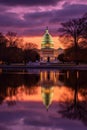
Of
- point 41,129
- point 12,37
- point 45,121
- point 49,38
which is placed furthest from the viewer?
point 49,38

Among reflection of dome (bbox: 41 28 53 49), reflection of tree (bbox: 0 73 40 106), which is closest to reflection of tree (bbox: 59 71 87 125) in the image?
reflection of tree (bbox: 0 73 40 106)

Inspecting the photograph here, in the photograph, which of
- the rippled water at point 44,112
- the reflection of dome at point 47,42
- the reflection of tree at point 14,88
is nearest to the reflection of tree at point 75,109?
the rippled water at point 44,112

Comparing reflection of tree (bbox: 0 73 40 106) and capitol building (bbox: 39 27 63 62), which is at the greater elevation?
reflection of tree (bbox: 0 73 40 106)

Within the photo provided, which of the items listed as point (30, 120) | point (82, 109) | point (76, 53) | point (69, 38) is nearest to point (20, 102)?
point (82, 109)

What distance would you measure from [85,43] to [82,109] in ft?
206

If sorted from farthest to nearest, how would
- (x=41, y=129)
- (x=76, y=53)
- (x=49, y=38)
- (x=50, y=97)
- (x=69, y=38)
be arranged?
(x=49, y=38) → (x=69, y=38) → (x=76, y=53) → (x=50, y=97) → (x=41, y=129)

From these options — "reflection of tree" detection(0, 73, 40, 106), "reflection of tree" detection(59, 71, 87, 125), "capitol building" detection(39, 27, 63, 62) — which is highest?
"reflection of tree" detection(59, 71, 87, 125)

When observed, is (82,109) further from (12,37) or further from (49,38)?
(49,38)

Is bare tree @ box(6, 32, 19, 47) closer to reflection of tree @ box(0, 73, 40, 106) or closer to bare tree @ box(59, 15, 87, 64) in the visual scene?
bare tree @ box(59, 15, 87, 64)

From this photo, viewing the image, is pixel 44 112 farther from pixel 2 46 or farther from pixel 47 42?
pixel 47 42

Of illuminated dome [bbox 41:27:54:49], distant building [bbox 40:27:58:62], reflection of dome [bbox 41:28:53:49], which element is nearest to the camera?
distant building [bbox 40:27:58:62]

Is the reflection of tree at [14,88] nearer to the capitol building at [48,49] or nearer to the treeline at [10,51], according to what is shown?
the treeline at [10,51]

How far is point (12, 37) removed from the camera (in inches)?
4043

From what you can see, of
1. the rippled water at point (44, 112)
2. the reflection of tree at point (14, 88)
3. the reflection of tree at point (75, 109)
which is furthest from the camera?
the reflection of tree at point (14, 88)
